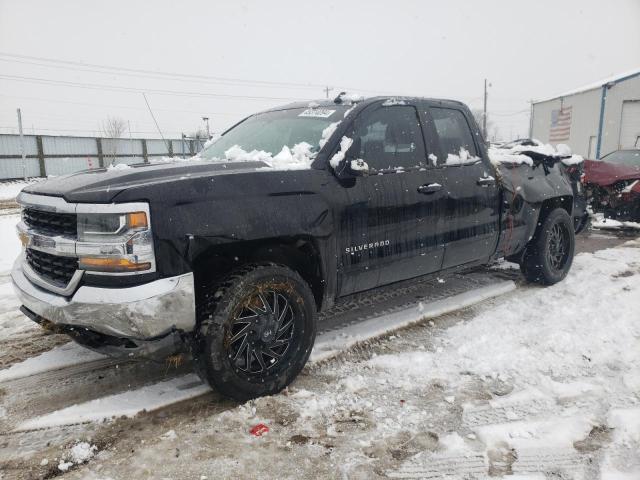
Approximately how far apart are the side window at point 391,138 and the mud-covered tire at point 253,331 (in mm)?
1129

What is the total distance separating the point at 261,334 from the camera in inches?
110

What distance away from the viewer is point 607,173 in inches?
335

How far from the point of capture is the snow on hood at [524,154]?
4.71 metres

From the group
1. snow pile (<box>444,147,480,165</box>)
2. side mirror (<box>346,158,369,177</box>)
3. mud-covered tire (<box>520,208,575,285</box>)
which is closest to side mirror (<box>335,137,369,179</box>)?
side mirror (<box>346,158,369,177</box>)

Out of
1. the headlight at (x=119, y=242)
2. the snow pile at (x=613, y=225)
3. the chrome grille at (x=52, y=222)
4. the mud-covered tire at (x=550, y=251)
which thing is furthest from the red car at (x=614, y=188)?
the chrome grille at (x=52, y=222)

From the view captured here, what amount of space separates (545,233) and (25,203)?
4.67m

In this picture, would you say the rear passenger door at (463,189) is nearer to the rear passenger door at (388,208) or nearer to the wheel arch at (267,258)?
the rear passenger door at (388,208)

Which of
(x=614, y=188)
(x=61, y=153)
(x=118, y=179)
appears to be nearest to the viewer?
(x=118, y=179)

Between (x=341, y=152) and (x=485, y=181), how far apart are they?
5.54ft

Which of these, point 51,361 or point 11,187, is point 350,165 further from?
point 11,187

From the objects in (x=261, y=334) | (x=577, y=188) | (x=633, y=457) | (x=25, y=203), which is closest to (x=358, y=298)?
(x=261, y=334)

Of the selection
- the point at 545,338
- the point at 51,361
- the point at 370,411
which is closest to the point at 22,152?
the point at 51,361

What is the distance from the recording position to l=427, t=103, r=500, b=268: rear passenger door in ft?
12.8

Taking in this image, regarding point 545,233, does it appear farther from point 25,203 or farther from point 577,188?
point 25,203
